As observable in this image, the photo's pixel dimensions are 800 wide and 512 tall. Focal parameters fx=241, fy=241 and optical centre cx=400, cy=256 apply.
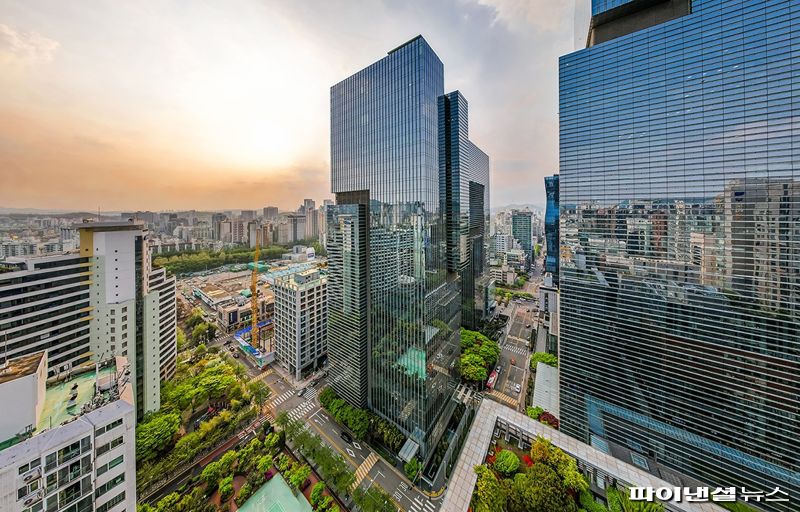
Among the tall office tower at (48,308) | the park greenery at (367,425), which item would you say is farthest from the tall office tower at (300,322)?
the tall office tower at (48,308)

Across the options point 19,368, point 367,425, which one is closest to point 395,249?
point 367,425

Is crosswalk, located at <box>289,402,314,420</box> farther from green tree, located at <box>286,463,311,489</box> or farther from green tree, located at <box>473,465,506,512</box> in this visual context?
green tree, located at <box>473,465,506,512</box>

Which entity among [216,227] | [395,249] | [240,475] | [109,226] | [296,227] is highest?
[296,227]

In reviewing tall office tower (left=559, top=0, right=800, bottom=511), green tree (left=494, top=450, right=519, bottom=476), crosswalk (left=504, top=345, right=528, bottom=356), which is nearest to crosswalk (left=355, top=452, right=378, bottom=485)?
green tree (left=494, top=450, right=519, bottom=476)

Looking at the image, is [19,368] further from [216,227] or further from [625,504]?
[216,227]

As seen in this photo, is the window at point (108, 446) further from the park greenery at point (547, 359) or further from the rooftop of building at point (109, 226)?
the park greenery at point (547, 359)

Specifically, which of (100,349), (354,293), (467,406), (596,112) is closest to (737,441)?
(467,406)
